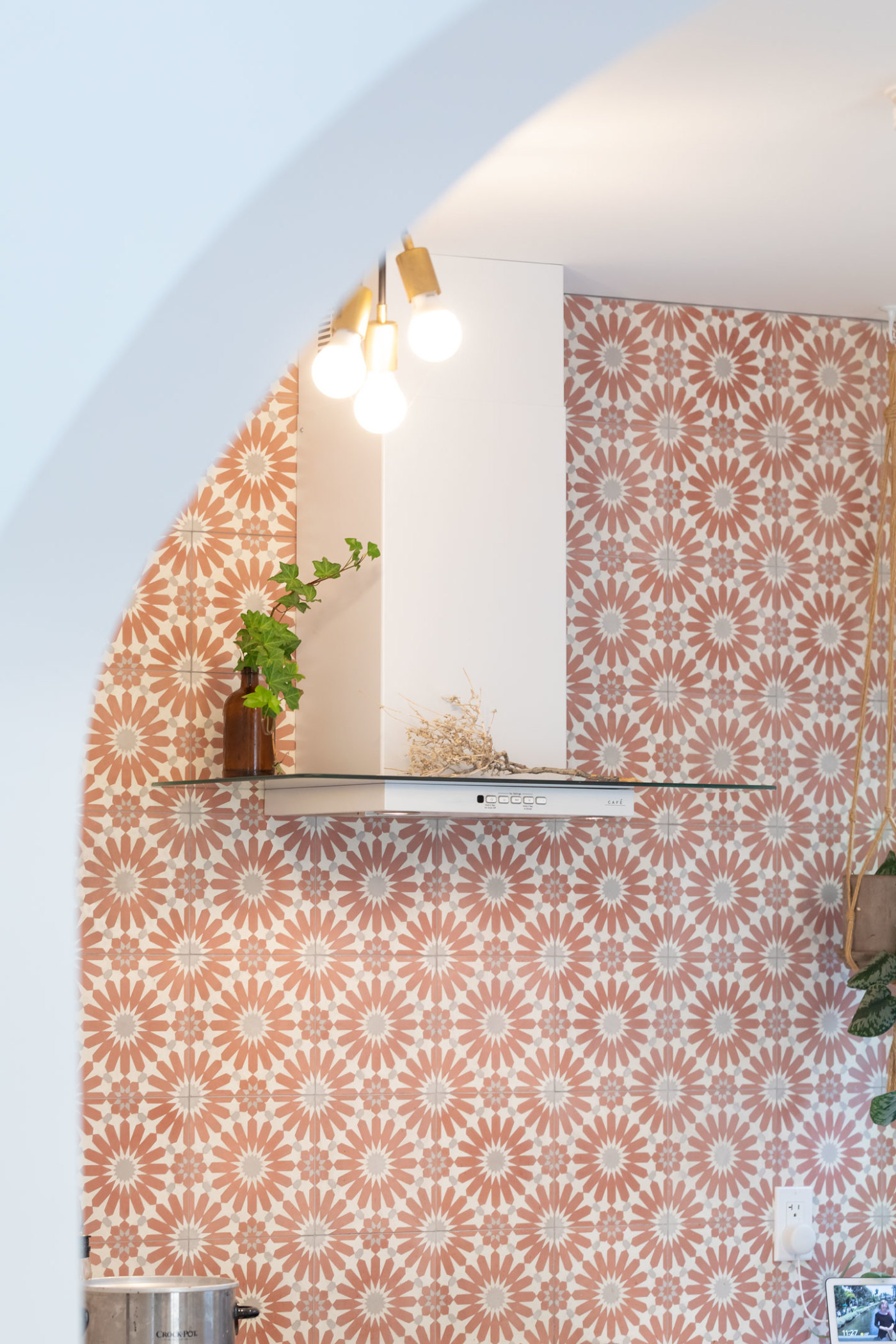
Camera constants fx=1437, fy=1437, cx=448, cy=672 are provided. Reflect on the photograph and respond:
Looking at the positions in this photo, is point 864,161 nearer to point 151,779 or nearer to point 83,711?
point 151,779

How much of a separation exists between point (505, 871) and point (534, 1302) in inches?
27.9

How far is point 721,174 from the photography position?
6.91 feet

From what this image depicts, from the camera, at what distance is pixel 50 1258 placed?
606mm

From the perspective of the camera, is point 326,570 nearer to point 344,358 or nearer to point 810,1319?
point 344,358

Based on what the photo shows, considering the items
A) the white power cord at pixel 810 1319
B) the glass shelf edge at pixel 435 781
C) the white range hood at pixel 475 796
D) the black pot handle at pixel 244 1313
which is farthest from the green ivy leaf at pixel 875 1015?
the black pot handle at pixel 244 1313

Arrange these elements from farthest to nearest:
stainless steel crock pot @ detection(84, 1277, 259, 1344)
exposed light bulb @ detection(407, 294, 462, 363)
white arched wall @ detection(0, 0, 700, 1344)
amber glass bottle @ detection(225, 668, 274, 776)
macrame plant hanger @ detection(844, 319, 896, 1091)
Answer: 1. macrame plant hanger @ detection(844, 319, 896, 1091)
2. amber glass bottle @ detection(225, 668, 274, 776)
3. stainless steel crock pot @ detection(84, 1277, 259, 1344)
4. exposed light bulb @ detection(407, 294, 462, 363)
5. white arched wall @ detection(0, 0, 700, 1344)

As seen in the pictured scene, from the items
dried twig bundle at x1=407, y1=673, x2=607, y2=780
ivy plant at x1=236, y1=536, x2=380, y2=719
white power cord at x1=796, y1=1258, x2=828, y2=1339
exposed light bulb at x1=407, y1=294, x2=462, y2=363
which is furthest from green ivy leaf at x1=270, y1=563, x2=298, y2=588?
white power cord at x1=796, y1=1258, x2=828, y2=1339

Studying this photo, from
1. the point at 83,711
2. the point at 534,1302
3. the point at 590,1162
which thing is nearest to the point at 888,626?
the point at 590,1162

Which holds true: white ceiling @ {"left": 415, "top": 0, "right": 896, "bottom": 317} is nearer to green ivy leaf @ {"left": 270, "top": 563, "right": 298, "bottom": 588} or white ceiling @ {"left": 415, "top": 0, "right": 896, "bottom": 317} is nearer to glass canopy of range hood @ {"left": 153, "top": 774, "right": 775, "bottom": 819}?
green ivy leaf @ {"left": 270, "top": 563, "right": 298, "bottom": 588}

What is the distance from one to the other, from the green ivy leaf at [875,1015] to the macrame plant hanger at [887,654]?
8 centimetres

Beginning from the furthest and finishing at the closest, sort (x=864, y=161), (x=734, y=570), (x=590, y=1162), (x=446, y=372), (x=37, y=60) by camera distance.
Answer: (x=734, y=570)
(x=590, y=1162)
(x=446, y=372)
(x=864, y=161)
(x=37, y=60)

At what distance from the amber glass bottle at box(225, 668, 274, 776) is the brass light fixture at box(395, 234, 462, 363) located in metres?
0.77

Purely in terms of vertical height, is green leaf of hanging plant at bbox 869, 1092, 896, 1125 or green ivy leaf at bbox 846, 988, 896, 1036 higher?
green ivy leaf at bbox 846, 988, 896, 1036

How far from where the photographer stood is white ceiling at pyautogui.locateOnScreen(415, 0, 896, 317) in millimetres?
1742
